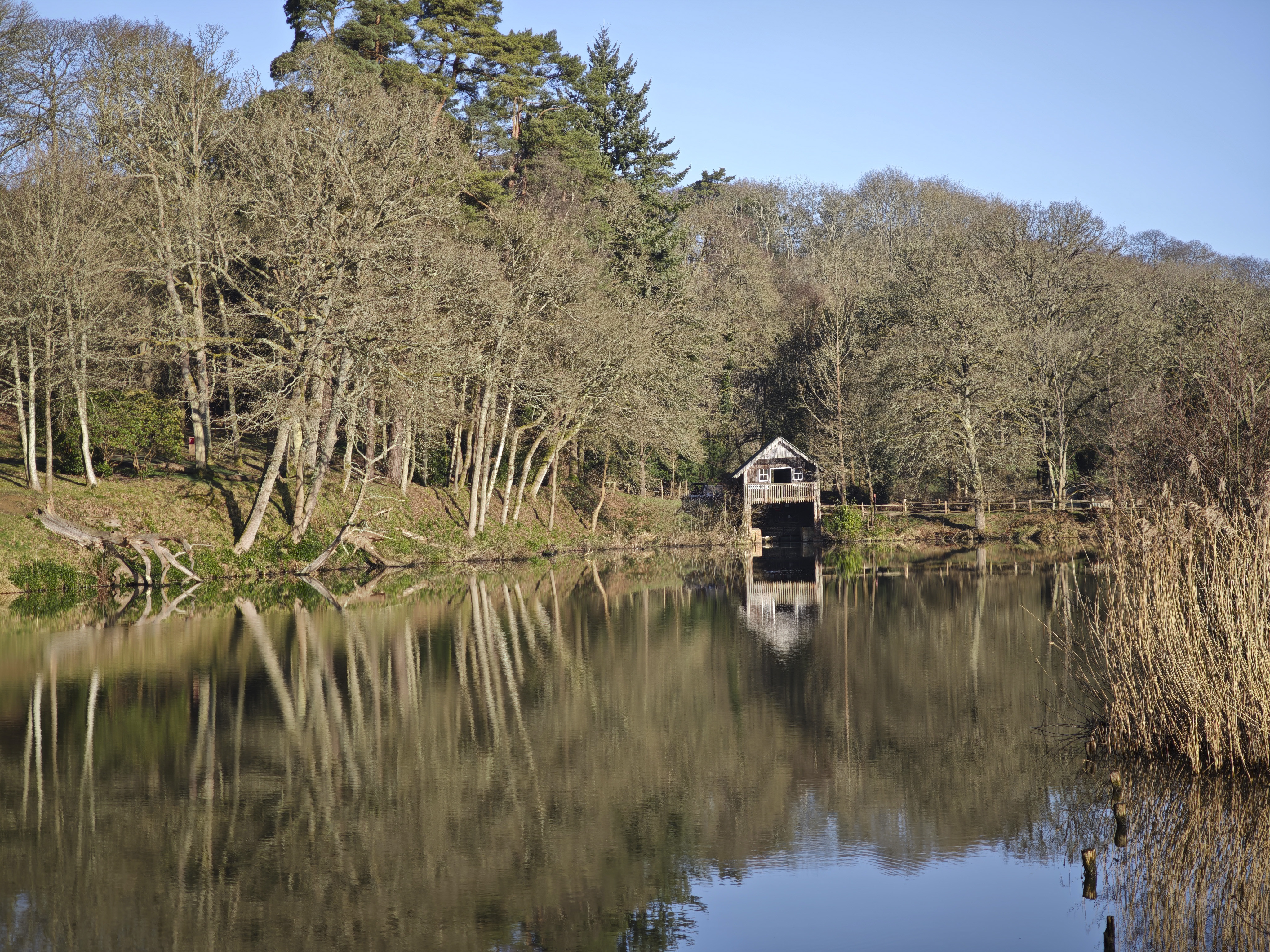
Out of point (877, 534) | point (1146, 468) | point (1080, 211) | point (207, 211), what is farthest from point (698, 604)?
point (1080, 211)

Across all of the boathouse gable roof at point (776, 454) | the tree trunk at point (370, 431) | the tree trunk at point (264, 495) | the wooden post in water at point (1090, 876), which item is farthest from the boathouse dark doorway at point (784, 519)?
the wooden post in water at point (1090, 876)

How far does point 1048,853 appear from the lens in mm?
8078

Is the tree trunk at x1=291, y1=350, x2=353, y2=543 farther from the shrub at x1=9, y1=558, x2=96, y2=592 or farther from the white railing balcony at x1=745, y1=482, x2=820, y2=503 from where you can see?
the white railing balcony at x1=745, y1=482, x2=820, y2=503

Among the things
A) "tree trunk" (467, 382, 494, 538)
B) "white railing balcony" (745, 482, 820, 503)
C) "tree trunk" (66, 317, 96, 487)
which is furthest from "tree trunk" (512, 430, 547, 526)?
"tree trunk" (66, 317, 96, 487)

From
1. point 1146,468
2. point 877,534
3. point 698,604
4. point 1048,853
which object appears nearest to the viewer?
point 1048,853

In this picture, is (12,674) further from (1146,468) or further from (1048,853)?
(1146,468)

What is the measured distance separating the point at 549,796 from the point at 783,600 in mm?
17053

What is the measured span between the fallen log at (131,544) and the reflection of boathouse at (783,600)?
1391 centimetres

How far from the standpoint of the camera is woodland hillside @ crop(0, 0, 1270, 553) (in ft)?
89.8

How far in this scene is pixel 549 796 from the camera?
9.38m

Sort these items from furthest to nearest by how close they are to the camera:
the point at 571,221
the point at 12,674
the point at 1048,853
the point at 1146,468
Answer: the point at 571,221 < the point at 1146,468 < the point at 12,674 < the point at 1048,853

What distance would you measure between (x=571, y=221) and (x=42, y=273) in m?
19.4

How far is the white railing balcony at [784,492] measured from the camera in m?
50.0

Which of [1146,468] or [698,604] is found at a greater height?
[1146,468]
